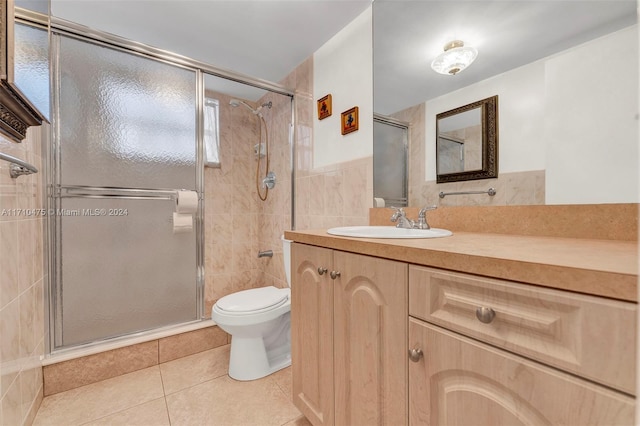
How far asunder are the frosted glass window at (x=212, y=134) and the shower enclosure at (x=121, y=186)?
2.33 ft

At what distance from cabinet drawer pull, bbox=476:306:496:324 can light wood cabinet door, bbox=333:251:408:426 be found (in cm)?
18

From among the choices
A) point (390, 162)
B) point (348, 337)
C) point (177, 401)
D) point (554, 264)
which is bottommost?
point (177, 401)

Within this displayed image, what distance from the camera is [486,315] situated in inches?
20.4

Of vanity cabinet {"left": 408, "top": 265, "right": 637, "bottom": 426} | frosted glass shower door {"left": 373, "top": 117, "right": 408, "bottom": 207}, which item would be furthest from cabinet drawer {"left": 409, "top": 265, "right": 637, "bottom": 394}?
frosted glass shower door {"left": 373, "top": 117, "right": 408, "bottom": 207}

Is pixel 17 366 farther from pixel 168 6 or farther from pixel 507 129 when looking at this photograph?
pixel 507 129

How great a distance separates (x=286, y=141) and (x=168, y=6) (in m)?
1.13

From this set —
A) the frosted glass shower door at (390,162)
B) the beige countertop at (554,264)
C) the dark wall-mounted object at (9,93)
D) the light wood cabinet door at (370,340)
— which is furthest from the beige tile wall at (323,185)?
the dark wall-mounted object at (9,93)

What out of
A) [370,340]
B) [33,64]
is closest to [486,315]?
[370,340]

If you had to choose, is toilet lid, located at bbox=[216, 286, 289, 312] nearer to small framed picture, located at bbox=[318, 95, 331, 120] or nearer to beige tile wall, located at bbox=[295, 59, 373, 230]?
beige tile wall, located at bbox=[295, 59, 373, 230]

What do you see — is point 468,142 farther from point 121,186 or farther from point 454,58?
point 121,186

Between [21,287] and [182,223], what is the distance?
28.2 inches

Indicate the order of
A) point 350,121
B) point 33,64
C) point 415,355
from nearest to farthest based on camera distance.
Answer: point 415,355
point 33,64
point 350,121

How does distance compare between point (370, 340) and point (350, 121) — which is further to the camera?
point (350, 121)

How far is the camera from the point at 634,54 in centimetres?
72
